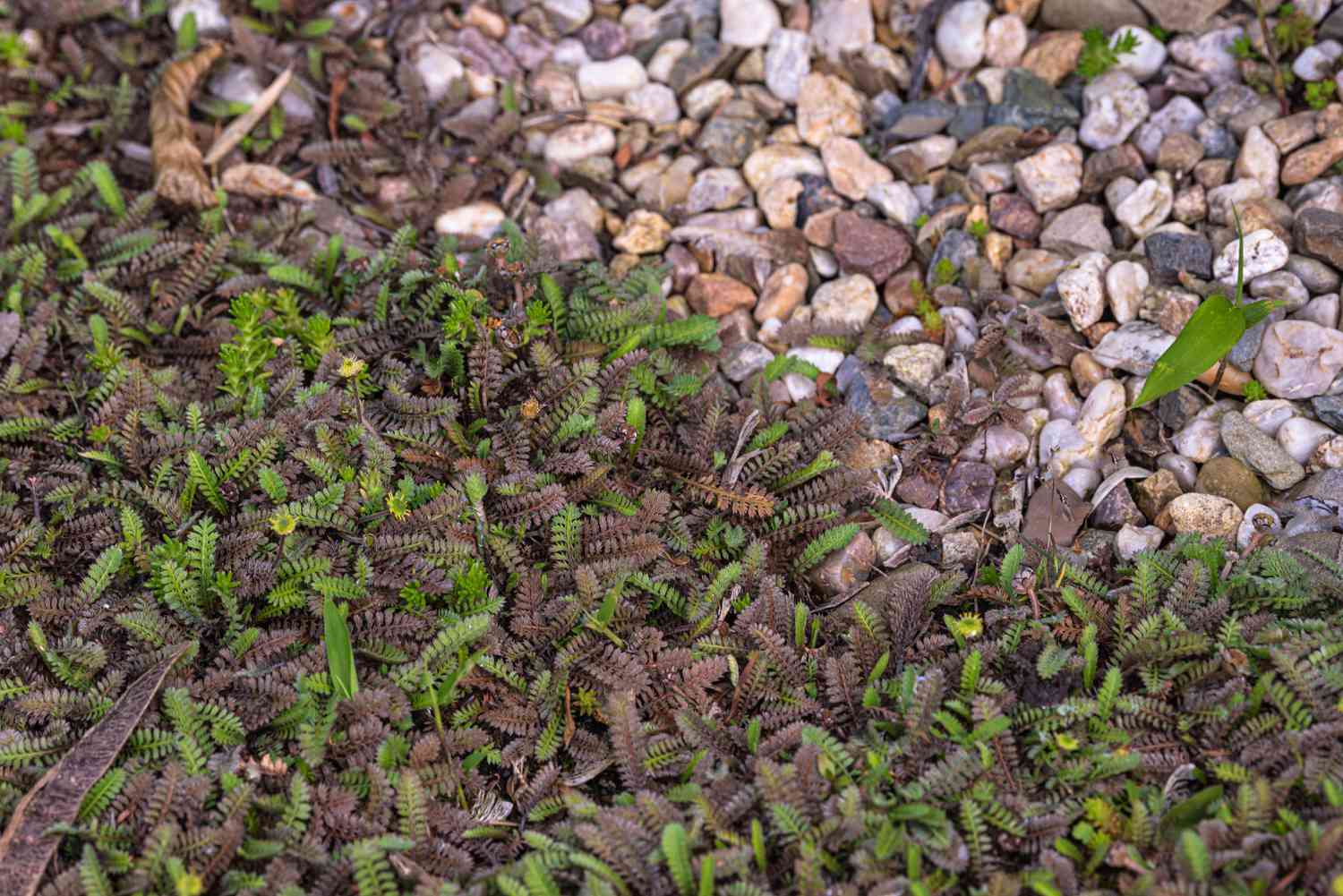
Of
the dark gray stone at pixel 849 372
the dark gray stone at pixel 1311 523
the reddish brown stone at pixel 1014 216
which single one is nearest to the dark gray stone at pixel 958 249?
the reddish brown stone at pixel 1014 216

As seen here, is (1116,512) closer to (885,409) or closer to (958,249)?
(885,409)

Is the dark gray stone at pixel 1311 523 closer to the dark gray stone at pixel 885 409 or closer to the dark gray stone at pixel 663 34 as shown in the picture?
the dark gray stone at pixel 885 409

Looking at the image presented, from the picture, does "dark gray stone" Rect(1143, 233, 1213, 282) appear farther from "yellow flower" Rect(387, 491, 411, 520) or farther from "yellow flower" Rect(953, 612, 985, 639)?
"yellow flower" Rect(387, 491, 411, 520)

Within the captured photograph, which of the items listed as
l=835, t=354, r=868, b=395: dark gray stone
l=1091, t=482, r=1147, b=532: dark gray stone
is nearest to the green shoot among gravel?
l=1091, t=482, r=1147, b=532: dark gray stone

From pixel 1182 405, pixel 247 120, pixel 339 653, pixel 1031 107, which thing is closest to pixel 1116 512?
pixel 1182 405

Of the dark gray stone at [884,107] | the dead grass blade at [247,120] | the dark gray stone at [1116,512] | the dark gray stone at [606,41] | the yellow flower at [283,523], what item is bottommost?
the dark gray stone at [1116,512]

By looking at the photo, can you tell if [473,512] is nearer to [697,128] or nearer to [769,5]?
[697,128]

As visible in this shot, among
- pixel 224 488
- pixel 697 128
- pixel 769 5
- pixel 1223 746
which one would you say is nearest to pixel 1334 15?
pixel 769 5
